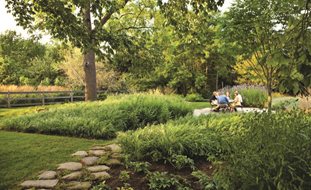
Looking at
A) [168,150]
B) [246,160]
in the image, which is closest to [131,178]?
[168,150]

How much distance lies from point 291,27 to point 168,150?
105 inches

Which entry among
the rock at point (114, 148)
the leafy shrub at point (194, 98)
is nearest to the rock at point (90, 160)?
the rock at point (114, 148)

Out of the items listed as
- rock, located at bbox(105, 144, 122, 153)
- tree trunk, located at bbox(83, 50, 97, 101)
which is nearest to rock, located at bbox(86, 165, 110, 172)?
rock, located at bbox(105, 144, 122, 153)

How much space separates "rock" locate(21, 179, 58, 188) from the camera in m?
3.79

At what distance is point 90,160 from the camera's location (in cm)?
481

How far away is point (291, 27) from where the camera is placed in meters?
2.55

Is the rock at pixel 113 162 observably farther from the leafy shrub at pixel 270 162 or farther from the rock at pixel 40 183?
the leafy shrub at pixel 270 162

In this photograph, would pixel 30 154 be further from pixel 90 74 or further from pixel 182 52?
pixel 182 52

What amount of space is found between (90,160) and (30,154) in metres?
1.36

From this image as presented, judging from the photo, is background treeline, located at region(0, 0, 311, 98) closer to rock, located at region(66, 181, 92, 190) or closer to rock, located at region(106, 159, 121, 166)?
rock, located at region(106, 159, 121, 166)

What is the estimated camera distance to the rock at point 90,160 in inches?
184

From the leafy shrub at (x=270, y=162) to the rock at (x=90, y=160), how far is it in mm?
2160

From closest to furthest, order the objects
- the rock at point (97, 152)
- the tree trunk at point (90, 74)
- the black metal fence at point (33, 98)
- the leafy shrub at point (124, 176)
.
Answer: the leafy shrub at point (124, 176)
the rock at point (97, 152)
the tree trunk at point (90, 74)
the black metal fence at point (33, 98)

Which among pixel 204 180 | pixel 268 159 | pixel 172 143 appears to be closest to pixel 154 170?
pixel 172 143
